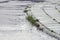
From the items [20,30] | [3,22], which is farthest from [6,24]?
[20,30]

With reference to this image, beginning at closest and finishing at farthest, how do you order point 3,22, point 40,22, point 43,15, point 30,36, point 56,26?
1. point 30,36
2. point 56,26
3. point 40,22
4. point 3,22
5. point 43,15

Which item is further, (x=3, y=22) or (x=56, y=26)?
(x=3, y=22)

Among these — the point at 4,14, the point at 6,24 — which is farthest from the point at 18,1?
the point at 6,24

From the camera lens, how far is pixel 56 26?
287 inches

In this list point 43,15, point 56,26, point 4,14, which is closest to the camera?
point 56,26

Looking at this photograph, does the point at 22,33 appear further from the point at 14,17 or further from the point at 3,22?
the point at 14,17

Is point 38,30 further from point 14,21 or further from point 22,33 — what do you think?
point 14,21

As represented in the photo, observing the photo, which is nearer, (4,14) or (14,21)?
(14,21)

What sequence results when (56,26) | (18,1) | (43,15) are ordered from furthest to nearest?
(18,1) → (43,15) → (56,26)

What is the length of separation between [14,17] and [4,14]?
30.6 inches

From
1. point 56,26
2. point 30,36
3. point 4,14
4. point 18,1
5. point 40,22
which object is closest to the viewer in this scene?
point 30,36

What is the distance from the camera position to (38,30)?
7.39m

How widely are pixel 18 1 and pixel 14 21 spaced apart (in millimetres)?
5641

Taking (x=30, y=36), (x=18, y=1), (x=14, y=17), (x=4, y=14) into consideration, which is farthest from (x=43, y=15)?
(x=18, y=1)
